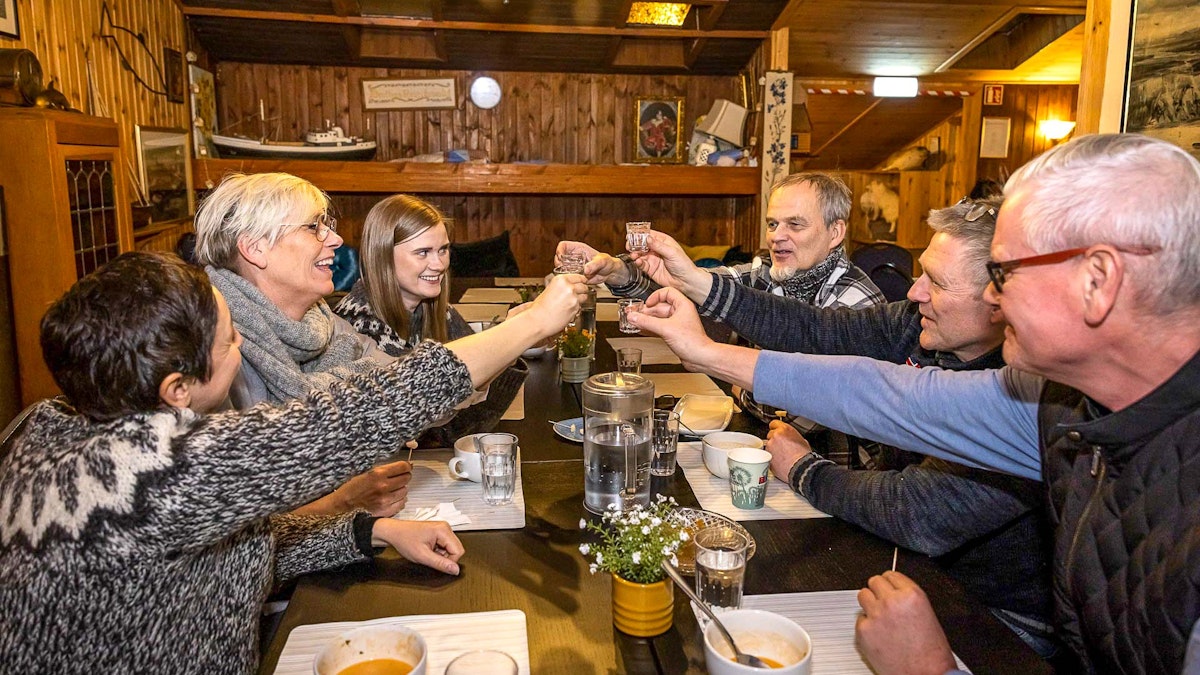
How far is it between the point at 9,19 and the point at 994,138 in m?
8.65

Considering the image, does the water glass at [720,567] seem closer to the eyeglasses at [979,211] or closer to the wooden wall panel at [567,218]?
the eyeglasses at [979,211]

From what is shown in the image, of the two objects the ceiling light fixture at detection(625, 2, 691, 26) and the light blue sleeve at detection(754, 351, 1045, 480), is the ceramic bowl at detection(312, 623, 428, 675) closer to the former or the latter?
the light blue sleeve at detection(754, 351, 1045, 480)

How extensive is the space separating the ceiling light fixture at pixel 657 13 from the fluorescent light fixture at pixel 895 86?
2.62 metres

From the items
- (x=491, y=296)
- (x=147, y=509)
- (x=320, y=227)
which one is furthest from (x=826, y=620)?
(x=491, y=296)

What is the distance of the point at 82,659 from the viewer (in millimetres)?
1081

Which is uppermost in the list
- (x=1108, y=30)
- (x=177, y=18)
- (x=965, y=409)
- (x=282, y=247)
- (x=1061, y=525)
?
(x=177, y=18)

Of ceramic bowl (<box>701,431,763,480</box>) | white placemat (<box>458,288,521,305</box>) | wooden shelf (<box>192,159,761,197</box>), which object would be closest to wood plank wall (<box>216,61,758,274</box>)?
wooden shelf (<box>192,159,761,197</box>)

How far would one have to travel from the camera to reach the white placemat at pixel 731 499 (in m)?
1.58

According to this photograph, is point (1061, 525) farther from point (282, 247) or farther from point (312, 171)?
point (312, 171)

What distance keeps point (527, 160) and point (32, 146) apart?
4610mm

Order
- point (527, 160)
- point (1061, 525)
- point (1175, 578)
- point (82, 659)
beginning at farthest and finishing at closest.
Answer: point (527, 160) → point (1061, 525) → point (82, 659) → point (1175, 578)

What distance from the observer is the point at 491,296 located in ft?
14.7

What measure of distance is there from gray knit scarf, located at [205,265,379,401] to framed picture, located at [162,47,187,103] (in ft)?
15.6

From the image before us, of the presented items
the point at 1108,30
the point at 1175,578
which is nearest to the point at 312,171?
the point at 1108,30
